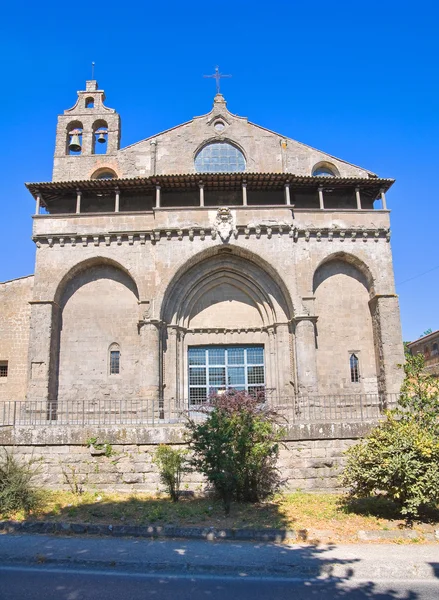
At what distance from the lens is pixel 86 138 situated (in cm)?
2500

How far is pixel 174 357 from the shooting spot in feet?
67.8

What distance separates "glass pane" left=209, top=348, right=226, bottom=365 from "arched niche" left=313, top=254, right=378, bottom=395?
4.10 metres

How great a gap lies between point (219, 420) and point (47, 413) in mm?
10780

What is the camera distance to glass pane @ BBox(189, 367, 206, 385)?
21391mm

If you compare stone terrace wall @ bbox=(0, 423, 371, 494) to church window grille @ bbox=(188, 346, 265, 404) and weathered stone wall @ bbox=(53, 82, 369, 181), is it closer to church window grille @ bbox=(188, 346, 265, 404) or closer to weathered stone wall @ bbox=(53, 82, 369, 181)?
church window grille @ bbox=(188, 346, 265, 404)

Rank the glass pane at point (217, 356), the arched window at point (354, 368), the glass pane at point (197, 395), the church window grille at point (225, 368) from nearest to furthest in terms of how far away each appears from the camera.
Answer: the arched window at point (354, 368), the glass pane at point (197, 395), the church window grille at point (225, 368), the glass pane at point (217, 356)

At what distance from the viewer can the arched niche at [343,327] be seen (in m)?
20.7

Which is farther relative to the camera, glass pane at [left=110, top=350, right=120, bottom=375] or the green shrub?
glass pane at [left=110, top=350, right=120, bottom=375]

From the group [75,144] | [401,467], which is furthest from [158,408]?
[75,144]

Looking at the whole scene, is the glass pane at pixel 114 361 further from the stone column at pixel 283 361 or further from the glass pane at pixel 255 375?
the stone column at pixel 283 361

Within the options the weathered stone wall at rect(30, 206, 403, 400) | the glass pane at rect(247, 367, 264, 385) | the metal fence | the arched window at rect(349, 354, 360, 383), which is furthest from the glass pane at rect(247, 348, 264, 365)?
the arched window at rect(349, 354, 360, 383)

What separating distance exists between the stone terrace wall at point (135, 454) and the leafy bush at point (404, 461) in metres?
1.91

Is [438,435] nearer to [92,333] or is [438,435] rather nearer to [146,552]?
[146,552]

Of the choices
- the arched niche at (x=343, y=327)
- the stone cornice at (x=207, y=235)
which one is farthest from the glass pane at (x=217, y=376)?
the stone cornice at (x=207, y=235)
